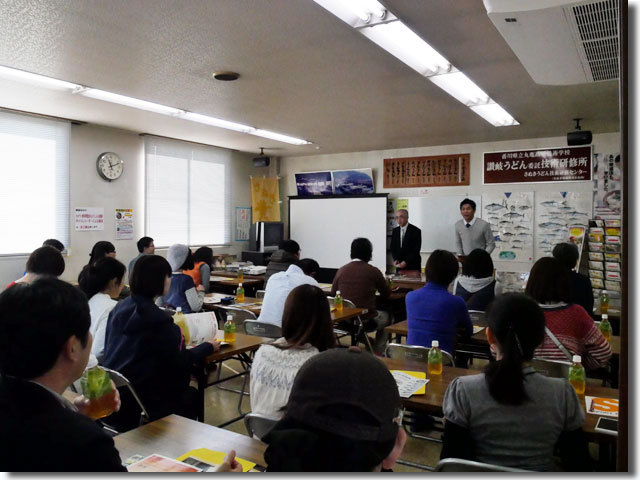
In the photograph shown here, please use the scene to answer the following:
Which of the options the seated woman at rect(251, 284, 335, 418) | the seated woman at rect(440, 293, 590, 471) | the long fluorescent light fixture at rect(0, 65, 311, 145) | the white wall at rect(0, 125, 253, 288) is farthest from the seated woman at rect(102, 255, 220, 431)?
the white wall at rect(0, 125, 253, 288)

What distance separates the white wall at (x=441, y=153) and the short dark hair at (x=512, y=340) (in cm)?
556

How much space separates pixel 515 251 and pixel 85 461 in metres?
7.19

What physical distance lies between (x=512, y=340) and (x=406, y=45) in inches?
97.1

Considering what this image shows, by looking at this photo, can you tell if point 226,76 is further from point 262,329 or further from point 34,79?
point 262,329

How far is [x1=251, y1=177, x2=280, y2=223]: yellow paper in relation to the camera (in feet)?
28.9

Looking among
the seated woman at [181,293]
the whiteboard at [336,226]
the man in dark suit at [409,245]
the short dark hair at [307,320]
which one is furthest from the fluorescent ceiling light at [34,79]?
the whiteboard at [336,226]

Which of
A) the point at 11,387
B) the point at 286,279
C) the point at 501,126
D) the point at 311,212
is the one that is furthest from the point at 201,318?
the point at 311,212

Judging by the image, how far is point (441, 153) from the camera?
781 centimetres

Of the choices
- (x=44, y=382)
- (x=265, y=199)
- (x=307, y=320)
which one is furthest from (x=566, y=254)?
(x=265, y=199)

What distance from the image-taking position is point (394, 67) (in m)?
3.82

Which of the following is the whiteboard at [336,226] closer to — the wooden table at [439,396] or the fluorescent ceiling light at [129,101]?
the fluorescent ceiling light at [129,101]

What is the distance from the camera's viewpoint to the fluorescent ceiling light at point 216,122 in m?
5.61

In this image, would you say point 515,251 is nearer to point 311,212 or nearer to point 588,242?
point 588,242

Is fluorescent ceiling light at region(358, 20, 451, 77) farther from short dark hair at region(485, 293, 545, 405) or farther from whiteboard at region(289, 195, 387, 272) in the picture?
whiteboard at region(289, 195, 387, 272)
